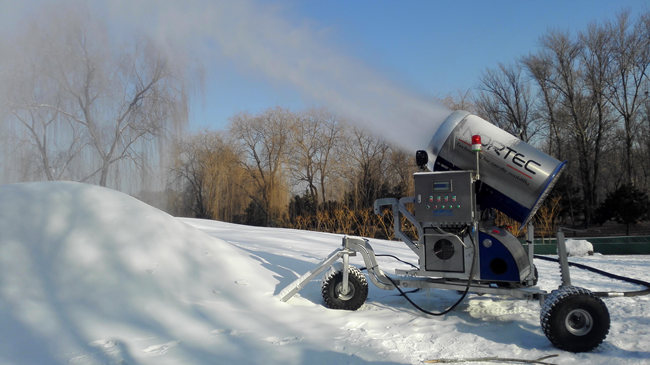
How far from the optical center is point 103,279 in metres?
5.16

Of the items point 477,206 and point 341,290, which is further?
point 341,290

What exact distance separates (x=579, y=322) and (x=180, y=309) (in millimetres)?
4074

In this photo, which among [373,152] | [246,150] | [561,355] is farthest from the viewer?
[246,150]

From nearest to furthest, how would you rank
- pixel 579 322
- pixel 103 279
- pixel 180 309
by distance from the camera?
1. pixel 579 322
2. pixel 180 309
3. pixel 103 279

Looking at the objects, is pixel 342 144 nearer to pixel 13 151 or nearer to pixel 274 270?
pixel 13 151

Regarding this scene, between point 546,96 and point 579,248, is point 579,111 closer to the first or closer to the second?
point 546,96

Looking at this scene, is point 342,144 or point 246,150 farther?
point 246,150

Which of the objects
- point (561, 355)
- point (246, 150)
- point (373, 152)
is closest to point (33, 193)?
point (561, 355)

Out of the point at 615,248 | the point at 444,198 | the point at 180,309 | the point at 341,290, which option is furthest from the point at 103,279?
the point at 615,248

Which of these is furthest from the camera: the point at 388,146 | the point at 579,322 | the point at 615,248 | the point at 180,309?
the point at 388,146

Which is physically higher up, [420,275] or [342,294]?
[420,275]

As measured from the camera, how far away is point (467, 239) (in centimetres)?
523

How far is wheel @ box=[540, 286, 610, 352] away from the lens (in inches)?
167

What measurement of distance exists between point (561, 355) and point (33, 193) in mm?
6664
